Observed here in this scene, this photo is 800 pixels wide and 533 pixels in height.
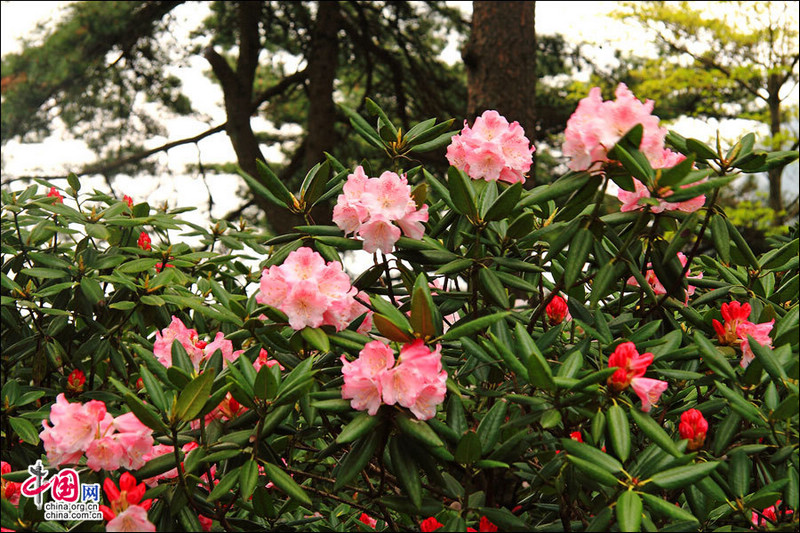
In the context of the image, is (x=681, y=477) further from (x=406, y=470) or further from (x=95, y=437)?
(x=95, y=437)

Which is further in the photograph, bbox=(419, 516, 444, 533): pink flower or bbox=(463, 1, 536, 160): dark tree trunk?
bbox=(463, 1, 536, 160): dark tree trunk

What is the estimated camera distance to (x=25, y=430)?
1.69m

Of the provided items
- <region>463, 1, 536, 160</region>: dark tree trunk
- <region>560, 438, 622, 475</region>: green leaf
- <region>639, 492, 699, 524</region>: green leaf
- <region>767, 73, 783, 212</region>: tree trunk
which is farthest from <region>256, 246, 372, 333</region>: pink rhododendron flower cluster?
<region>767, 73, 783, 212</region>: tree trunk

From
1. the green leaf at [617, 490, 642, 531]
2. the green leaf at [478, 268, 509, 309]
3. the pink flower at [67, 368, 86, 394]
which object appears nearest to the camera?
the green leaf at [617, 490, 642, 531]

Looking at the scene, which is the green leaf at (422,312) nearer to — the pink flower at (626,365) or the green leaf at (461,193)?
the green leaf at (461,193)

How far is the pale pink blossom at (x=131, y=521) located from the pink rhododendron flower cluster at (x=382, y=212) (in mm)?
563

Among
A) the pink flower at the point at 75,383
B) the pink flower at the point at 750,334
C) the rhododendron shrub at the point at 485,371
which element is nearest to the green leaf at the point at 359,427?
the rhododendron shrub at the point at 485,371

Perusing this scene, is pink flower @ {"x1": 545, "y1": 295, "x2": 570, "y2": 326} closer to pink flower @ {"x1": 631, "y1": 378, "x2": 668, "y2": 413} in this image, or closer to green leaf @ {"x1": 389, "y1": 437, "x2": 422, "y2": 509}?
pink flower @ {"x1": 631, "y1": 378, "x2": 668, "y2": 413}

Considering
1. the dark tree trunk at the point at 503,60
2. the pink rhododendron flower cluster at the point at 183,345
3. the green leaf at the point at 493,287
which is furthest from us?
the dark tree trunk at the point at 503,60

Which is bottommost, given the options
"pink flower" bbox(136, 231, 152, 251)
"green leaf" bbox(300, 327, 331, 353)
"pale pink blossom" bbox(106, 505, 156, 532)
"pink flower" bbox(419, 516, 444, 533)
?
"pink flower" bbox(419, 516, 444, 533)

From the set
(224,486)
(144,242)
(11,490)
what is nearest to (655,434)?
(224,486)

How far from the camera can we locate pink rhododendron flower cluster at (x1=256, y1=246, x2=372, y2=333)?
119cm

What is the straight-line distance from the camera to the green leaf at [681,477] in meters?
1.02

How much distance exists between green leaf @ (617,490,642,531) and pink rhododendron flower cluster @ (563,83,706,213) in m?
0.46
